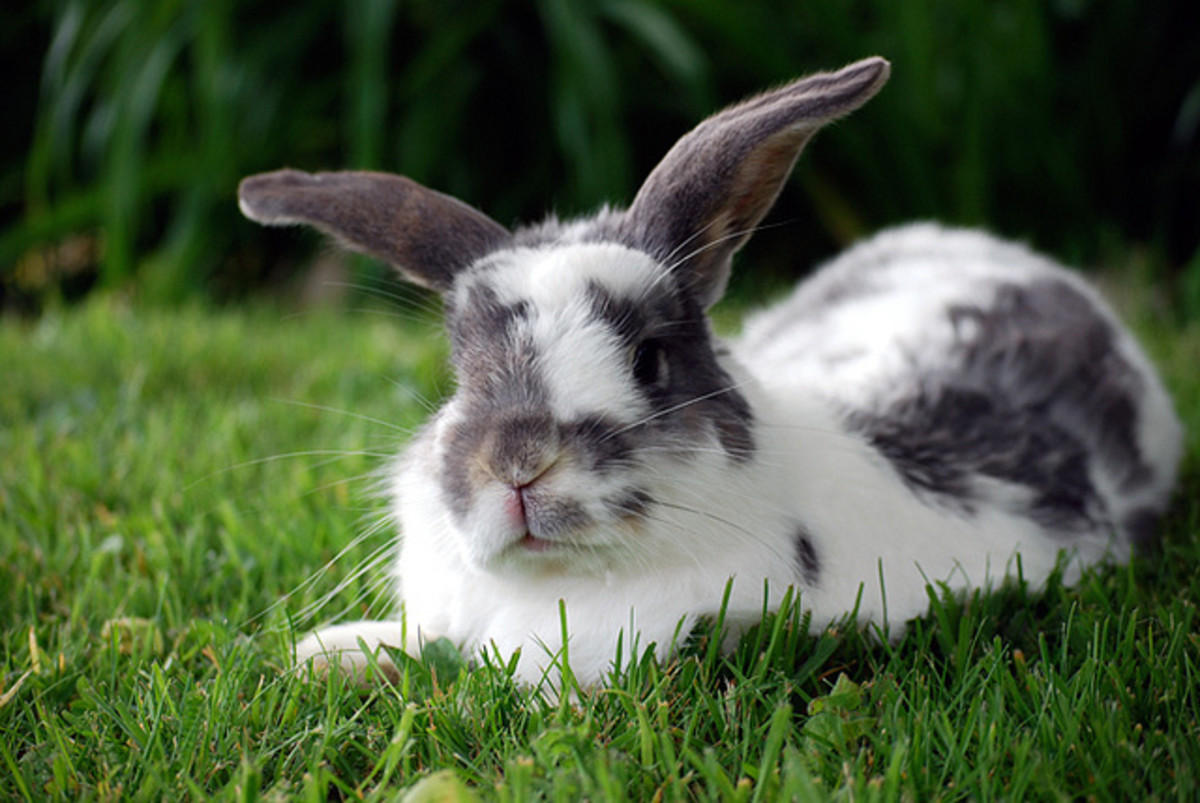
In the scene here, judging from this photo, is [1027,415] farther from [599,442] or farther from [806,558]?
[599,442]

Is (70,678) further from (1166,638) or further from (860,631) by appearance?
(1166,638)

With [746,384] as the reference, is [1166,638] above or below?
below

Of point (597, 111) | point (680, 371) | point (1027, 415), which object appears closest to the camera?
point (680, 371)

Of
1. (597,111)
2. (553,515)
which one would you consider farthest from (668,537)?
(597,111)

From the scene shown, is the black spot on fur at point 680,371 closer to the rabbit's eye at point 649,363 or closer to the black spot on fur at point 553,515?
the rabbit's eye at point 649,363

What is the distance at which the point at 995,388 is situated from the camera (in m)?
2.50

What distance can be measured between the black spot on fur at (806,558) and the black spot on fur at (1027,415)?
1.10 feet

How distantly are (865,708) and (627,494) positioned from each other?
46 cm

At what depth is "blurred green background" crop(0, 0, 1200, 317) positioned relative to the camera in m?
4.95

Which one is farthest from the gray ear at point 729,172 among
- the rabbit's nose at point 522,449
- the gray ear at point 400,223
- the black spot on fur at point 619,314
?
the rabbit's nose at point 522,449

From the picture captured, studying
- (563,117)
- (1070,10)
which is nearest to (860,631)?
(563,117)

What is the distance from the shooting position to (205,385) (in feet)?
12.7

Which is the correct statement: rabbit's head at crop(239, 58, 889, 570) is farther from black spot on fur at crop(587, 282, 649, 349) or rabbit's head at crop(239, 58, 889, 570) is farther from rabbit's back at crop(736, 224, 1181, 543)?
rabbit's back at crop(736, 224, 1181, 543)

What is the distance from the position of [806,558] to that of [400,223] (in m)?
0.91
